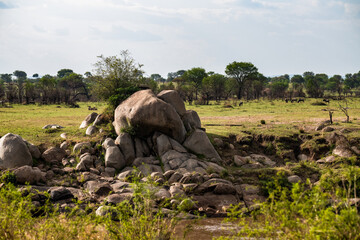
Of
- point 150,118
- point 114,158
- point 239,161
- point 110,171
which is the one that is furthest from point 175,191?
point 239,161

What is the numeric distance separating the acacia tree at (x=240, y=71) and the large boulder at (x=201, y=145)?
177 ft

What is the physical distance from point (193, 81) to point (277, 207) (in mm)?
67288

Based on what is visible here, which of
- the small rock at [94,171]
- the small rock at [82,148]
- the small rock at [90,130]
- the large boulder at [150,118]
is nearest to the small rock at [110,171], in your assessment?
the small rock at [94,171]

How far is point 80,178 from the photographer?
16172mm

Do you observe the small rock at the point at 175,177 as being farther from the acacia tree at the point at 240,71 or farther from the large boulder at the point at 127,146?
the acacia tree at the point at 240,71

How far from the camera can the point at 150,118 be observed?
61.0ft

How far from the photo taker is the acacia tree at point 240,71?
71.3 meters

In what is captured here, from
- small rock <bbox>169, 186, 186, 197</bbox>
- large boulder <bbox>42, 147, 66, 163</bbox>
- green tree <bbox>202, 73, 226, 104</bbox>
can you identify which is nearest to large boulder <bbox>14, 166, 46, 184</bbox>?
Answer: large boulder <bbox>42, 147, 66, 163</bbox>

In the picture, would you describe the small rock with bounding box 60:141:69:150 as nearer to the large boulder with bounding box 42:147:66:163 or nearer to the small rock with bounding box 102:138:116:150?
the large boulder with bounding box 42:147:66:163

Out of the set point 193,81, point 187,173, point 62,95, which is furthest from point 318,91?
point 187,173

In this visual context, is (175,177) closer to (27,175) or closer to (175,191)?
(175,191)

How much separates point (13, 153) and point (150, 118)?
23.6 feet

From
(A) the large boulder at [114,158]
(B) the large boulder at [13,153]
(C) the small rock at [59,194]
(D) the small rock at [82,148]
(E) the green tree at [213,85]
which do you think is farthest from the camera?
(E) the green tree at [213,85]

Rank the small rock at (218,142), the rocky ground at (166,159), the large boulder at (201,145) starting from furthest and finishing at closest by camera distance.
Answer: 1. the small rock at (218,142)
2. the large boulder at (201,145)
3. the rocky ground at (166,159)
